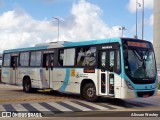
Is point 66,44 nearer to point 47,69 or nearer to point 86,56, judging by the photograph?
point 86,56

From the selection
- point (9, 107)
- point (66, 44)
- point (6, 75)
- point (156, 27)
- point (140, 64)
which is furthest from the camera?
point (156, 27)

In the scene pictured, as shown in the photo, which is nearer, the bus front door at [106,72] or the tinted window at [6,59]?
the bus front door at [106,72]

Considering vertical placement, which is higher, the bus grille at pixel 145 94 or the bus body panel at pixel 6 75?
the bus body panel at pixel 6 75

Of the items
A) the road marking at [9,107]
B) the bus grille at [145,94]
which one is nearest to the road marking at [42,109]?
the road marking at [9,107]

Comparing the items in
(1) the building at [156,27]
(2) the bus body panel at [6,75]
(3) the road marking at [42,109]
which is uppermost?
(1) the building at [156,27]

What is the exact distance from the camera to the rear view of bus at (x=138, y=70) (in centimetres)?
1450

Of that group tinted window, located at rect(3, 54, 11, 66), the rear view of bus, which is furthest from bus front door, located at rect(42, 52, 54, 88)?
the rear view of bus

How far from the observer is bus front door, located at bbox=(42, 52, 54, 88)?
19.5 metres

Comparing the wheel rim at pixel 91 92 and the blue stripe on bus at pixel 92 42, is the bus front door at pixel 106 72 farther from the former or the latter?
the wheel rim at pixel 91 92

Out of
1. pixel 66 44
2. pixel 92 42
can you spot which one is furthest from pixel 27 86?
pixel 92 42

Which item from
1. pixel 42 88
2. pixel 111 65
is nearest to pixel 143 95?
pixel 111 65

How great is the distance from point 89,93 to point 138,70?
2.78 meters

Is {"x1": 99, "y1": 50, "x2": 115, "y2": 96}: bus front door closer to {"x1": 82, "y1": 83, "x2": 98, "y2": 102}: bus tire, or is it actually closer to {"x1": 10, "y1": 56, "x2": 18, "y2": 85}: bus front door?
{"x1": 82, "y1": 83, "x2": 98, "y2": 102}: bus tire

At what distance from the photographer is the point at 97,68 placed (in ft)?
52.0
